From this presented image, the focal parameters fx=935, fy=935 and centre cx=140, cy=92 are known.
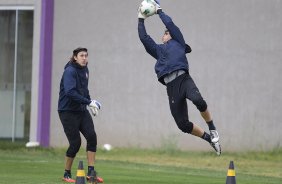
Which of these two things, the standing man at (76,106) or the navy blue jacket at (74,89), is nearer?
the navy blue jacket at (74,89)

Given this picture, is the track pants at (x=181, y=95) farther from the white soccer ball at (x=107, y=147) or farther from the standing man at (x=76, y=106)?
the white soccer ball at (x=107, y=147)

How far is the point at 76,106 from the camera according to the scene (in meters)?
15.9

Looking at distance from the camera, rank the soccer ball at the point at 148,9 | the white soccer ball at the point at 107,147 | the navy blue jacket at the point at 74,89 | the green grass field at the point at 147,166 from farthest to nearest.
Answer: the white soccer ball at the point at 107,147 → the green grass field at the point at 147,166 → the navy blue jacket at the point at 74,89 → the soccer ball at the point at 148,9

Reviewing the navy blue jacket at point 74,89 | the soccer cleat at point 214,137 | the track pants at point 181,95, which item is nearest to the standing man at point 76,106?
the navy blue jacket at point 74,89

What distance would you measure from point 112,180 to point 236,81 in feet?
43.6

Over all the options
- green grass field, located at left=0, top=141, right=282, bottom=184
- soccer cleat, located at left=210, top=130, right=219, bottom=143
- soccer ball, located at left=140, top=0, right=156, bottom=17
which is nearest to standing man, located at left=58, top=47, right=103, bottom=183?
green grass field, located at left=0, top=141, right=282, bottom=184

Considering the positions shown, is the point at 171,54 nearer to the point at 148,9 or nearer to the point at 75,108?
the point at 148,9

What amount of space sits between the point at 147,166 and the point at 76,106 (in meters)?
7.87

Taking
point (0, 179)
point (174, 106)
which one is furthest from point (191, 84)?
point (0, 179)

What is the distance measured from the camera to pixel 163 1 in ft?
96.8

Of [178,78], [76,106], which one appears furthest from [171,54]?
[76,106]

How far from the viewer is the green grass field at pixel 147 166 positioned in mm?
17359

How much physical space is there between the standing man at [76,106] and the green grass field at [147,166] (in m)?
0.60

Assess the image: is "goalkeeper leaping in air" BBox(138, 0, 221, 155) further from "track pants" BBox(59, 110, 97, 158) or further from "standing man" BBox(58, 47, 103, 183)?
"track pants" BBox(59, 110, 97, 158)
